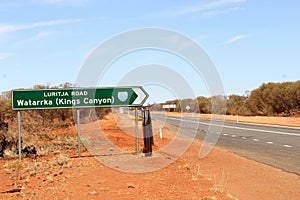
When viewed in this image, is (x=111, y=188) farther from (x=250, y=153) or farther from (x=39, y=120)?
(x=39, y=120)

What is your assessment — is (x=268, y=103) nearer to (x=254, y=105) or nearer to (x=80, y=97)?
(x=254, y=105)

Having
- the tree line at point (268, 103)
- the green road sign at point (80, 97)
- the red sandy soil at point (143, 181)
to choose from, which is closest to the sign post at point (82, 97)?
the green road sign at point (80, 97)

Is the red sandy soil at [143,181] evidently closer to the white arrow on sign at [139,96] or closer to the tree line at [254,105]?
the white arrow on sign at [139,96]

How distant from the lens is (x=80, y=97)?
52.3ft

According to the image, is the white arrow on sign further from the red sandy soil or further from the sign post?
the red sandy soil

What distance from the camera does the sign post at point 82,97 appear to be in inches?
612

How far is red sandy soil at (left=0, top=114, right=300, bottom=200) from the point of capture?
9336mm

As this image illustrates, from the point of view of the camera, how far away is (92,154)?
16.8 meters

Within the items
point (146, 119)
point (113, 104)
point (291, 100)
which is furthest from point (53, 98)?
point (291, 100)

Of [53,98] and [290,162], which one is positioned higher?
[53,98]

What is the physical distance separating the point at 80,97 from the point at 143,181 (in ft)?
20.2

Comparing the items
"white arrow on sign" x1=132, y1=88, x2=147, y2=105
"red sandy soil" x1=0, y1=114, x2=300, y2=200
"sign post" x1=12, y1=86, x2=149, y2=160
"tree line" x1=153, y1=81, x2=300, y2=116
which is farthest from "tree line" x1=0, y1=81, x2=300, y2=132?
"red sandy soil" x1=0, y1=114, x2=300, y2=200

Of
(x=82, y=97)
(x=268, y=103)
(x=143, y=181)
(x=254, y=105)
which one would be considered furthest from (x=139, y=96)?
(x=254, y=105)

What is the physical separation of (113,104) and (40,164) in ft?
11.5
